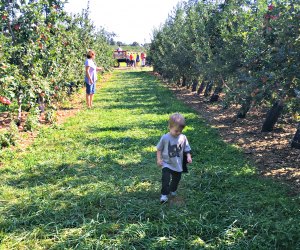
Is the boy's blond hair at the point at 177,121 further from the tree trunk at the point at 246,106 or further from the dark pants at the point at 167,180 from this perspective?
the tree trunk at the point at 246,106

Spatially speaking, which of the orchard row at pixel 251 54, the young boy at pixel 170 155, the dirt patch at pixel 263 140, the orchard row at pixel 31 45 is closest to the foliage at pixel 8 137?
the orchard row at pixel 31 45

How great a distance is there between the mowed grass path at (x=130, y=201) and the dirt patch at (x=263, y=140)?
32 centimetres

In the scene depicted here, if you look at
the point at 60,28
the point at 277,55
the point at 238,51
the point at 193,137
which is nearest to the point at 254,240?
the point at 277,55

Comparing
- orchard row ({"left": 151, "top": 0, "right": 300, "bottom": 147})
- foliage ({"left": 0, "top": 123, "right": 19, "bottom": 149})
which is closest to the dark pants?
orchard row ({"left": 151, "top": 0, "right": 300, "bottom": 147})

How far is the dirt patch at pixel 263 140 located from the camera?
17.1 ft

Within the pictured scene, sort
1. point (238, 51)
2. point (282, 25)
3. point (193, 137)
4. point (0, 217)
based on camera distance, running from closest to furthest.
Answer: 1. point (0, 217)
2. point (282, 25)
3. point (193, 137)
4. point (238, 51)

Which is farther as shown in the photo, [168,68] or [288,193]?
[168,68]

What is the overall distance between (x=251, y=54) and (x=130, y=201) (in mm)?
3554

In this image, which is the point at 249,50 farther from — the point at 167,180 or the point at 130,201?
the point at 130,201

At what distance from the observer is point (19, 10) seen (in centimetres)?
730

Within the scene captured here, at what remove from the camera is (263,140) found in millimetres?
6992

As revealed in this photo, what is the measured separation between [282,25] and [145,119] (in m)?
5.14

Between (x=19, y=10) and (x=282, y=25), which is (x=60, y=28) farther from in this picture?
(x=282, y=25)

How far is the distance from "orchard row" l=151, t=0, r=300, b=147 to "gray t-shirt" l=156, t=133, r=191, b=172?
1195 millimetres
